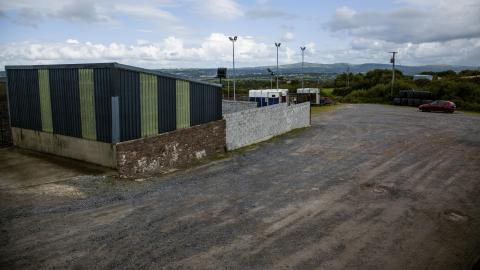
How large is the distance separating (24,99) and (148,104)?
7.48 metres

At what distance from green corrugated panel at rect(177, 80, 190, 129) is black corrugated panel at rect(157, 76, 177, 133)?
12.5 inches

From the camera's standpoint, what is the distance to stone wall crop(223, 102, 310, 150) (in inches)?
883

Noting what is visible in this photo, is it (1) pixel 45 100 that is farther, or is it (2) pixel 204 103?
(2) pixel 204 103

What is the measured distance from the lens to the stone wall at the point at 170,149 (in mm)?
15648

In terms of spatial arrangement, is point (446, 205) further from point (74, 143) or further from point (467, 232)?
point (74, 143)

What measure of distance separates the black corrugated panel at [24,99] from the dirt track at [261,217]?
6464 millimetres

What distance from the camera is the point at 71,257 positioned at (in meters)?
9.01

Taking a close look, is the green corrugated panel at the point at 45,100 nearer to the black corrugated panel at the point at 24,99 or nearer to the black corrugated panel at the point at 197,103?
the black corrugated panel at the point at 24,99

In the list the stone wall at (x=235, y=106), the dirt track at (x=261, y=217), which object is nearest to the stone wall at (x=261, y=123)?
the dirt track at (x=261, y=217)

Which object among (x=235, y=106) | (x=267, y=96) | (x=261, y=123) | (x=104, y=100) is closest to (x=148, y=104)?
(x=104, y=100)

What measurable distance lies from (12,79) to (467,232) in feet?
69.2

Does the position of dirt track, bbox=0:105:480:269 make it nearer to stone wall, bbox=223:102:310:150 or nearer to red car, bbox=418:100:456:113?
stone wall, bbox=223:102:310:150

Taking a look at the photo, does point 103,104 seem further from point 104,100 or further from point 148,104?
point 148,104

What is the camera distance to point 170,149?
58.5ft
